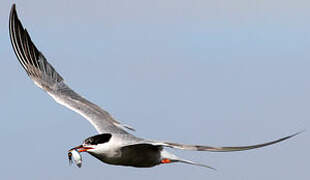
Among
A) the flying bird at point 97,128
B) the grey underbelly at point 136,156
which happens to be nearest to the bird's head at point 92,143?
the flying bird at point 97,128

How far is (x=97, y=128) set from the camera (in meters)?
13.3

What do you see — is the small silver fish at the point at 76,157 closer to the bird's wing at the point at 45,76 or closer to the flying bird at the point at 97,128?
the flying bird at the point at 97,128

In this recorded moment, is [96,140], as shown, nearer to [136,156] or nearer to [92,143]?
[92,143]

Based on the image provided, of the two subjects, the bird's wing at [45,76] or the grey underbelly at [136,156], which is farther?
the bird's wing at [45,76]

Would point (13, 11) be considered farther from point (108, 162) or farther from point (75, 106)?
point (108, 162)

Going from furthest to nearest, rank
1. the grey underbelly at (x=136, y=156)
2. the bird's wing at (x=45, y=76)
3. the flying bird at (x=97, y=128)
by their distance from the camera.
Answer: the bird's wing at (x=45, y=76) → the grey underbelly at (x=136, y=156) → the flying bird at (x=97, y=128)

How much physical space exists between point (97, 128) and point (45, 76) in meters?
3.46

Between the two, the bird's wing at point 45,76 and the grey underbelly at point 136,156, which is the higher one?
the bird's wing at point 45,76

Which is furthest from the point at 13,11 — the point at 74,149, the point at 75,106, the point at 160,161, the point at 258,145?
the point at 258,145

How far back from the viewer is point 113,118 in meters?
14.4

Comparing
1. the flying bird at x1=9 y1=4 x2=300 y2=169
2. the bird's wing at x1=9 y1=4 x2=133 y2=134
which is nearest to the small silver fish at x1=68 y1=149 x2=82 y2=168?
the flying bird at x1=9 y1=4 x2=300 y2=169

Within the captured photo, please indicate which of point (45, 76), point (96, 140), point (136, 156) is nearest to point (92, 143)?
point (96, 140)

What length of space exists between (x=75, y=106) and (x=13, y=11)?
307 centimetres

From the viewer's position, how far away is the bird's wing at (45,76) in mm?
14345
